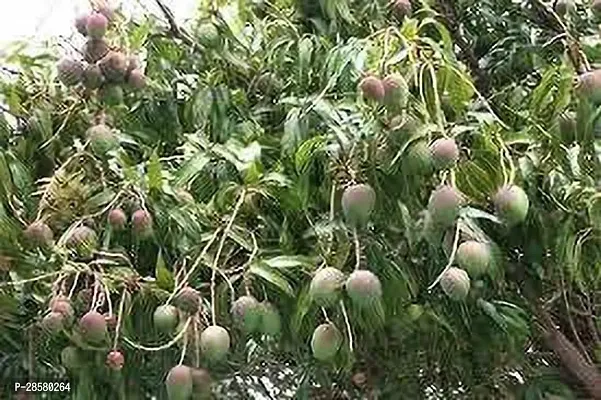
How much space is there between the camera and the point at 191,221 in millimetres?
1293

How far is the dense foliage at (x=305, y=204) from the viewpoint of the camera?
Answer: 1.18m

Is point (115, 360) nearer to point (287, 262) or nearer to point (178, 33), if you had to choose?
point (287, 262)

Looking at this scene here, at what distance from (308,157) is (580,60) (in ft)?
1.06

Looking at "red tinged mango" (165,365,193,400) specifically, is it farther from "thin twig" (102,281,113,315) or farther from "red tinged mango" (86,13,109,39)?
"red tinged mango" (86,13,109,39)

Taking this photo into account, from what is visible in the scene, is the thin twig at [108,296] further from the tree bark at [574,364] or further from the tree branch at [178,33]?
the tree bark at [574,364]

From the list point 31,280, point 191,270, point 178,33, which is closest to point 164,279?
point 191,270

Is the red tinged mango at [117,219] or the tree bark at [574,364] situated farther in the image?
the tree bark at [574,364]

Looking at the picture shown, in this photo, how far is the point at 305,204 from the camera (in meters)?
1.26

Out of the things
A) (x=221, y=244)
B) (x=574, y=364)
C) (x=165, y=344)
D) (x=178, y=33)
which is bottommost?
(x=574, y=364)

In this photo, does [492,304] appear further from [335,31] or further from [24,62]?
[24,62]

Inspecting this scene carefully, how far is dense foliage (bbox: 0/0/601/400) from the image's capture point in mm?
1185

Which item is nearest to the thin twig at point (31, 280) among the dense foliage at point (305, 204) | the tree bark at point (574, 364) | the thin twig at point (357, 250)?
the dense foliage at point (305, 204)

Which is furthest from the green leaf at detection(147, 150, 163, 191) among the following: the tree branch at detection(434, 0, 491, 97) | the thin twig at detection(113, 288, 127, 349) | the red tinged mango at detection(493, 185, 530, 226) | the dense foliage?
the tree branch at detection(434, 0, 491, 97)

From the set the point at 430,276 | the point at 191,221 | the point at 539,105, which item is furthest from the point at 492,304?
the point at 191,221
